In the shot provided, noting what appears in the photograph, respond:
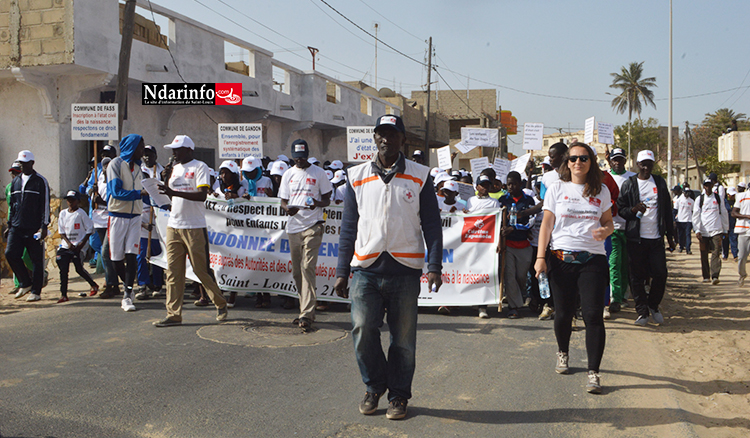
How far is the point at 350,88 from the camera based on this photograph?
28.2 m

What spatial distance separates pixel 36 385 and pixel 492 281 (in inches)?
211

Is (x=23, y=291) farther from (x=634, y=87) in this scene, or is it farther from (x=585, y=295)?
(x=634, y=87)

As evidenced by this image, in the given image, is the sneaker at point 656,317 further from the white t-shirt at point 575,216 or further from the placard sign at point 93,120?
the placard sign at point 93,120

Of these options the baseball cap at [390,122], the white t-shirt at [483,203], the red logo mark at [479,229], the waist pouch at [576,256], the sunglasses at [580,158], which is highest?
the baseball cap at [390,122]

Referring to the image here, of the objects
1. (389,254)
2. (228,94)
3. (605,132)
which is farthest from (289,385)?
(228,94)

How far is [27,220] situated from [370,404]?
271 inches

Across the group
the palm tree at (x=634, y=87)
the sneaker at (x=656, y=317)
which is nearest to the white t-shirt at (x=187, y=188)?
the sneaker at (x=656, y=317)

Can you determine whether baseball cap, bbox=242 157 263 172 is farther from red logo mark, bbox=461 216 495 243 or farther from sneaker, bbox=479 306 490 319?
sneaker, bbox=479 306 490 319

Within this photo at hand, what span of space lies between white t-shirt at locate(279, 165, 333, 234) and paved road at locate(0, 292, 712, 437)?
1.22 meters

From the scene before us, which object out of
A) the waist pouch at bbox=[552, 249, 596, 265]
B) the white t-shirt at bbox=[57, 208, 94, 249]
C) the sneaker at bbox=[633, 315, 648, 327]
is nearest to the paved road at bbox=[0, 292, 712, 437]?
the sneaker at bbox=[633, 315, 648, 327]

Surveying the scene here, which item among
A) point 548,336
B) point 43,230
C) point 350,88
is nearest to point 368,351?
point 548,336

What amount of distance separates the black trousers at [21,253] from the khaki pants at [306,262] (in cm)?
432

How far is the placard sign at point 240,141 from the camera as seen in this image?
42.4ft

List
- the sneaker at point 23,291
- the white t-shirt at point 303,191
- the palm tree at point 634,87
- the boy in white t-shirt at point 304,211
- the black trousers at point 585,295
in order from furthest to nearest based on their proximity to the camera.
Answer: the palm tree at point 634,87 < the sneaker at point 23,291 < the white t-shirt at point 303,191 < the boy in white t-shirt at point 304,211 < the black trousers at point 585,295
